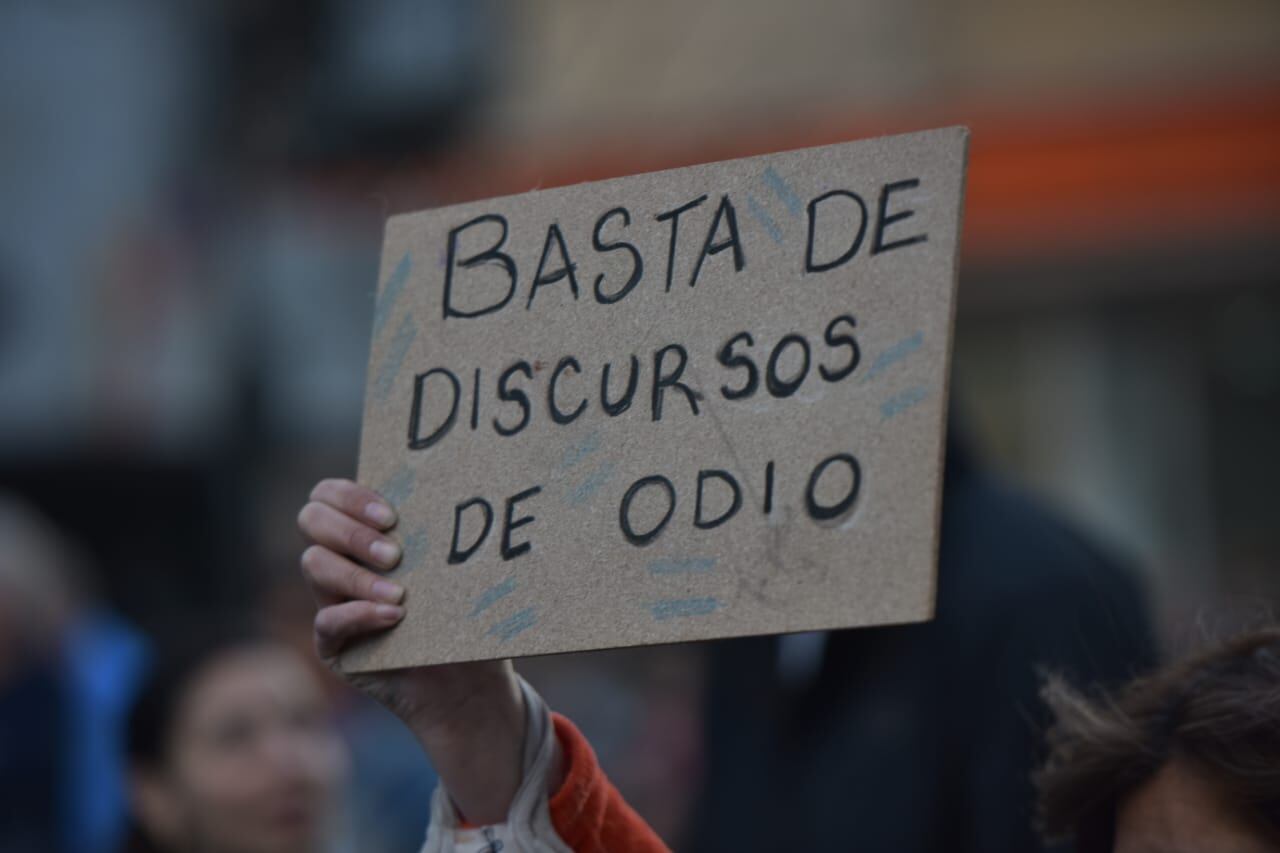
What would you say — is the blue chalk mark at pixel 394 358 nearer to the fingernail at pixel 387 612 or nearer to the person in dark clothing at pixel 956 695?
the fingernail at pixel 387 612

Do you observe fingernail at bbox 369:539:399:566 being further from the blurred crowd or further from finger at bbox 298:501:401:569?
the blurred crowd

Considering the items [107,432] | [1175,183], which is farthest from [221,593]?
[1175,183]

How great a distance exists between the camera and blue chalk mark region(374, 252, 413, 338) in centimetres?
164

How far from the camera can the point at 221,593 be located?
7.94m

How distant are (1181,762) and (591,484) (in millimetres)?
634

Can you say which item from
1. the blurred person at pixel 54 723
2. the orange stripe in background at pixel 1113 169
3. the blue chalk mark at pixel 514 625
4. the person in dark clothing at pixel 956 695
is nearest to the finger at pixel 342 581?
the blue chalk mark at pixel 514 625

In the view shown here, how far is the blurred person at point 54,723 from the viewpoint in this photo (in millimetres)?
3732

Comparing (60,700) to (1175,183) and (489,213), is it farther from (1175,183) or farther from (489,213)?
(1175,183)

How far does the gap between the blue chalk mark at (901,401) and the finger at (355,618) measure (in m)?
0.49

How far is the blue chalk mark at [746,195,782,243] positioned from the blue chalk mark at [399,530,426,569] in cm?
42

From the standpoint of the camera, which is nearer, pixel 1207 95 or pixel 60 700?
pixel 60 700

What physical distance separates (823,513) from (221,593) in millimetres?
6994

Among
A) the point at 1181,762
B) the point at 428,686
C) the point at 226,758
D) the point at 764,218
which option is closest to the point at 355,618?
the point at 428,686

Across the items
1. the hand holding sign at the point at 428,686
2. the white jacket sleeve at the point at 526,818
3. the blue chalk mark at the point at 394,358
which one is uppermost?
the blue chalk mark at the point at 394,358
